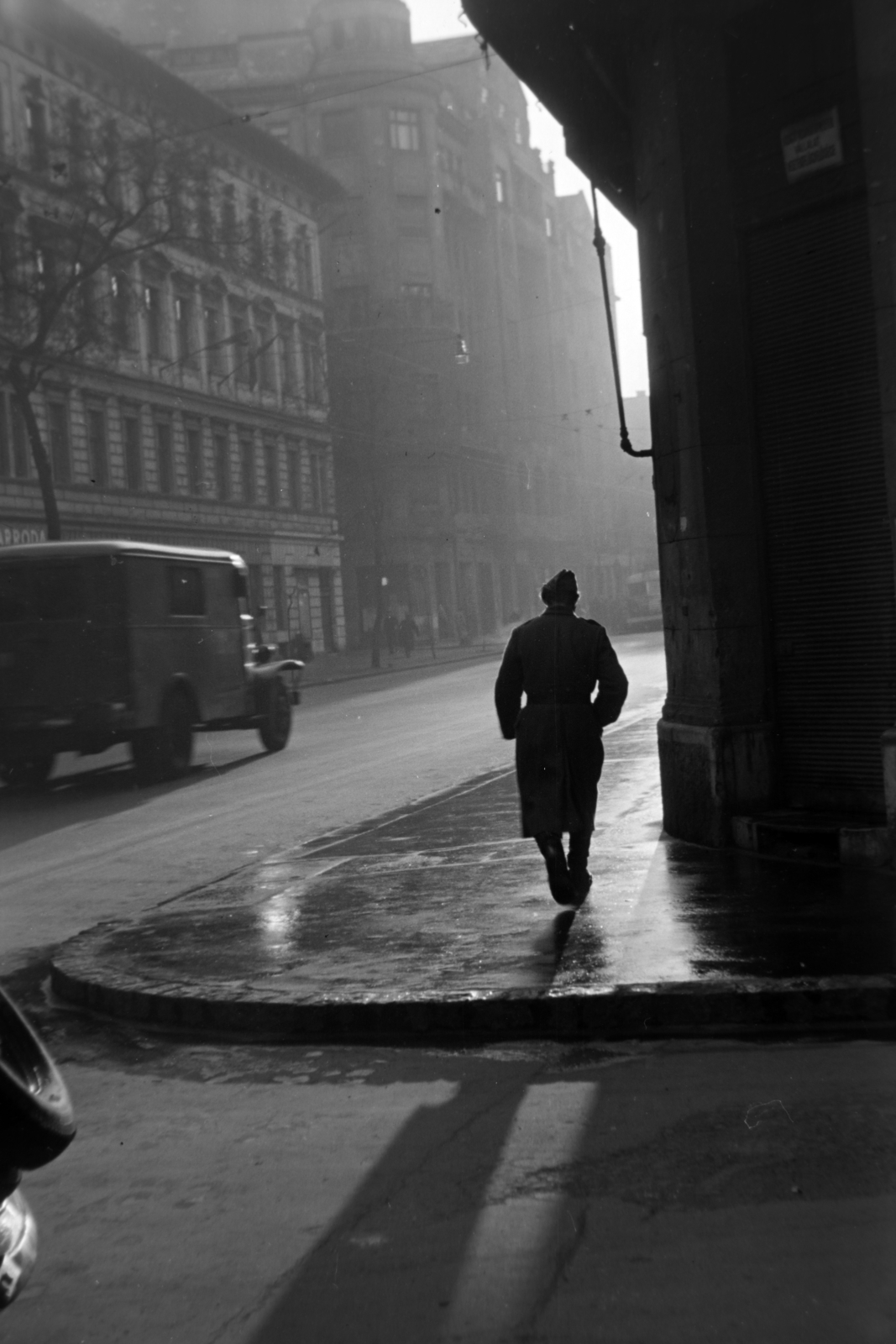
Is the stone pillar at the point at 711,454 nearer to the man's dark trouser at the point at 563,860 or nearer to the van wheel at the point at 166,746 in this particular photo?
the man's dark trouser at the point at 563,860

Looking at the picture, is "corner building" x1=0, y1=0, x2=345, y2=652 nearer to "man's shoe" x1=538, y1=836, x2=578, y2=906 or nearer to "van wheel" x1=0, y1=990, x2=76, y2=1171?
"man's shoe" x1=538, y1=836, x2=578, y2=906

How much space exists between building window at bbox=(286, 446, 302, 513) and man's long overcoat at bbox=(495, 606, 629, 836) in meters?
51.9

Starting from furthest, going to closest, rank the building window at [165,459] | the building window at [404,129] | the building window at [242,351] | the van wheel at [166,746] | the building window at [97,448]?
the building window at [404,129] → the building window at [242,351] → the building window at [165,459] → the building window at [97,448] → the van wheel at [166,746]

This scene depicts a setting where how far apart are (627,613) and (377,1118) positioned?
71789 millimetres

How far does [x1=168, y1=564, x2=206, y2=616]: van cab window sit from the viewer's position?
62.9ft

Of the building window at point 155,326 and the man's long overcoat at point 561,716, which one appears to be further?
the building window at point 155,326

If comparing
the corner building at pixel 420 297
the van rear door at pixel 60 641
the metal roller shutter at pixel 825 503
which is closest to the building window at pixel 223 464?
the corner building at pixel 420 297

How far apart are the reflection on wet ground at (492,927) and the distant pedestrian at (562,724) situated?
0.31 metres

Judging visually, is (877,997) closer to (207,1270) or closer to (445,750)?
(207,1270)

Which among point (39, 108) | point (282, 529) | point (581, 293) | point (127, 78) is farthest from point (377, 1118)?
point (581, 293)

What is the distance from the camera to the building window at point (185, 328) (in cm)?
5166

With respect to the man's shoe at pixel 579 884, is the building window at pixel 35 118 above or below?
above

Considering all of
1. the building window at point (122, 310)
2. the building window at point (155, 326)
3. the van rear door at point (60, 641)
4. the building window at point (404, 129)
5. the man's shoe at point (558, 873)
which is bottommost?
the man's shoe at point (558, 873)

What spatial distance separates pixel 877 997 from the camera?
5.98 metres
